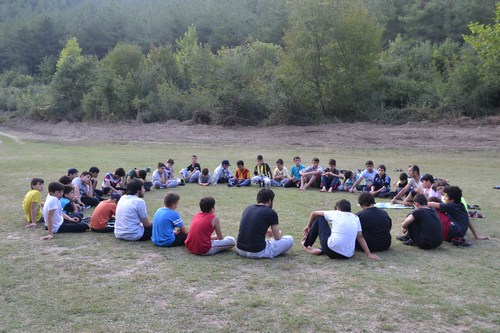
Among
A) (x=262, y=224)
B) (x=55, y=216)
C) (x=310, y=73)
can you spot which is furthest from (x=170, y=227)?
(x=310, y=73)

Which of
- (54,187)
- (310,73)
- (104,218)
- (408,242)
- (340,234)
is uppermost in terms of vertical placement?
(310,73)

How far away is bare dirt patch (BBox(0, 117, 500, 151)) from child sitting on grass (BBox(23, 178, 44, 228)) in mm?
21933

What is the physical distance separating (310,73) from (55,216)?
103 ft

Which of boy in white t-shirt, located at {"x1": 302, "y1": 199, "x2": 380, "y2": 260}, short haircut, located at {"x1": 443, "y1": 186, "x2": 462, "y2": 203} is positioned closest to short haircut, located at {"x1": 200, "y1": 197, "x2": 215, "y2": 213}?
boy in white t-shirt, located at {"x1": 302, "y1": 199, "x2": 380, "y2": 260}

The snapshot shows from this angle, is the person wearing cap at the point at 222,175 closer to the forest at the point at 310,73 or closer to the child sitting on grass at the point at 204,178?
the child sitting on grass at the point at 204,178

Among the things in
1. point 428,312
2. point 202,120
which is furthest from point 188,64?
point 428,312

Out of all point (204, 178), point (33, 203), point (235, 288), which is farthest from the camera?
point (204, 178)

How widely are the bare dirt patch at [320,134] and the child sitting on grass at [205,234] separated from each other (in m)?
22.2

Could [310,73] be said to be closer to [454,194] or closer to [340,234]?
[454,194]

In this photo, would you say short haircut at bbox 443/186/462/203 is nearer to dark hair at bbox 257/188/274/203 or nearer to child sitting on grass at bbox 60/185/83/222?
dark hair at bbox 257/188/274/203

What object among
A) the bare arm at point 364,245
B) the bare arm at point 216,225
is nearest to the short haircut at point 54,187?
the bare arm at point 216,225

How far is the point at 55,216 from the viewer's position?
9.32 metres

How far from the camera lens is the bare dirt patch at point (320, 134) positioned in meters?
28.2

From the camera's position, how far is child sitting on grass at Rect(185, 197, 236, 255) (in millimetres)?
7836
